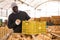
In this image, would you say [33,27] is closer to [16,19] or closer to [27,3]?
[16,19]

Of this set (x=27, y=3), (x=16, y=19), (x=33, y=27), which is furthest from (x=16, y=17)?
(x=27, y=3)

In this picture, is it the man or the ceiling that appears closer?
the man

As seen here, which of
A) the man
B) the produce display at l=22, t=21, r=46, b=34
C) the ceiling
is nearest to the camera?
the produce display at l=22, t=21, r=46, b=34

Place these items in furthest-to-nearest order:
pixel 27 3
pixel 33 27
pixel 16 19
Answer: pixel 27 3 < pixel 16 19 < pixel 33 27

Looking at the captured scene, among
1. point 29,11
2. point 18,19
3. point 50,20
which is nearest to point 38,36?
point 18,19

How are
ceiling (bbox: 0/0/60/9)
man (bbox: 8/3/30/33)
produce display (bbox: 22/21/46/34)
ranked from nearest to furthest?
produce display (bbox: 22/21/46/34) → man (bbox: 8/3/30/33) → ceiling (bbox: 0/0/60/9)

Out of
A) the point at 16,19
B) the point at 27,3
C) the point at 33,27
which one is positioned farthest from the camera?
the point at 27,3

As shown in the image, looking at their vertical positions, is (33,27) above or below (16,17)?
below

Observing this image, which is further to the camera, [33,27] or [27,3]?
[27,3]

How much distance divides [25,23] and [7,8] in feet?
30.8

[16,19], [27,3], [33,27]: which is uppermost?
[27,3]

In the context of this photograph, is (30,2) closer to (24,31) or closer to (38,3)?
(38,3)

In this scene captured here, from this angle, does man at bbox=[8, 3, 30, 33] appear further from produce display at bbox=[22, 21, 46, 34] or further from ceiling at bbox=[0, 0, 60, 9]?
ceiling at bbox=[0, 0, 60, 9]

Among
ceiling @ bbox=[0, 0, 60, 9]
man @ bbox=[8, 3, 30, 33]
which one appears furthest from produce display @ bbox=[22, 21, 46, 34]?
ceiling @ bbox=[0, 0, 60, 9]
